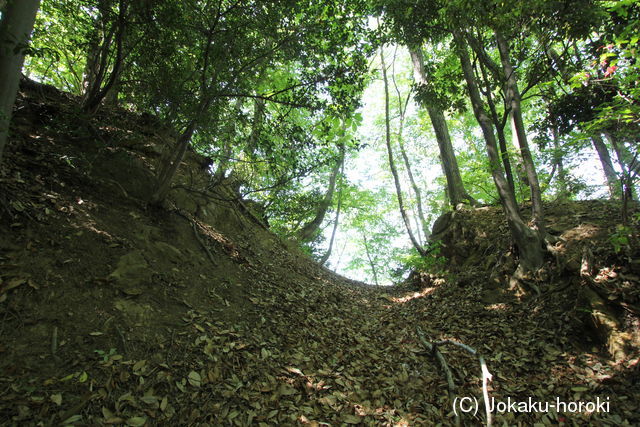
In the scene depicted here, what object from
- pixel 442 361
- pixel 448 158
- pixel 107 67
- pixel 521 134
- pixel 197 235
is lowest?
pixel 442 361

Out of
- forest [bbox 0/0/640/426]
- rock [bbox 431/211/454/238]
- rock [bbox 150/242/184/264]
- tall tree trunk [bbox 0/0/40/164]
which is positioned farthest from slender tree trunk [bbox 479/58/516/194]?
tall tree trunk [bbox 0/0/40/164]

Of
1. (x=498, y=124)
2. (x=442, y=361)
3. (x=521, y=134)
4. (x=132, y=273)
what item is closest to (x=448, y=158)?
(x=498, y=124)

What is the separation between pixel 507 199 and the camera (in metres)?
5.57

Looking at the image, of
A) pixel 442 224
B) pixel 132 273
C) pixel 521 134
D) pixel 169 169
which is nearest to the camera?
pixel 132 273

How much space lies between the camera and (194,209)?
594cm

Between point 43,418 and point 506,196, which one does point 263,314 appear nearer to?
point 43,418

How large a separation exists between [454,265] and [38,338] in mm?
7901

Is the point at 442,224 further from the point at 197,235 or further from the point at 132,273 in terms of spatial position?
the point at 132,273

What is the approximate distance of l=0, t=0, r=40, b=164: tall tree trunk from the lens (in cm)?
259

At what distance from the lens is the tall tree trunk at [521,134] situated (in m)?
5.30

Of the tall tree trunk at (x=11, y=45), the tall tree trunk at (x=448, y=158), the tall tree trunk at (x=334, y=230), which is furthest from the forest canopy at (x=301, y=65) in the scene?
the tall tree trunk at (x=334, y=230)

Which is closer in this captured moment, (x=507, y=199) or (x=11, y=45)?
(x=11, y=45)

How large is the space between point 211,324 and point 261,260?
283cm

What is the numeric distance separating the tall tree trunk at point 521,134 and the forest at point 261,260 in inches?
1.5
